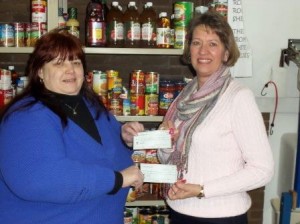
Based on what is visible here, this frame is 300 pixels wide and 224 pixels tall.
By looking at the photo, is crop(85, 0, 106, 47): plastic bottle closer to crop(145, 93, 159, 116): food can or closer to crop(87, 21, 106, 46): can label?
crop(87, 21, 106, 46): can label

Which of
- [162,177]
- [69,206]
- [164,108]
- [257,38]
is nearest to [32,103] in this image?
[69,206]

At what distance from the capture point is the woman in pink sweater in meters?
1.59

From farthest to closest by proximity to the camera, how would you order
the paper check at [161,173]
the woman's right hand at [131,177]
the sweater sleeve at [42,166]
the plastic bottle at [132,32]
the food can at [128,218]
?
the food can at [128,218]
the plastic bottle at [132,32]
the paper check at [161,173]
the woman's right hand at [131,177]
the sweater sleeve at [42,166]

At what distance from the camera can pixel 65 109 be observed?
159 centimetres

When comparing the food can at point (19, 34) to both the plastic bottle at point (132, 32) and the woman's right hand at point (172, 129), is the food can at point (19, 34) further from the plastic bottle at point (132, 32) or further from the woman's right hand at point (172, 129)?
the woman's right hand at point (172, 129)

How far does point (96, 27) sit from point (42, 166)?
109cm

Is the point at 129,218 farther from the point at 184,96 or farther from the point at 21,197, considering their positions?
the point at 21,197

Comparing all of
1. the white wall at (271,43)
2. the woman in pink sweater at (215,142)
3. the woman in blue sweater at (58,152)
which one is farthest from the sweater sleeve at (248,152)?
the white wall at (271,43)

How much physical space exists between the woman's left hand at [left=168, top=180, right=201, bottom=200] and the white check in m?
0.18

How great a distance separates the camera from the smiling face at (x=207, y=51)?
176cm

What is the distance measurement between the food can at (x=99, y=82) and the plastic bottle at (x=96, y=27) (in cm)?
17

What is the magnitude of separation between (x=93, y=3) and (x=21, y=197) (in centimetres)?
130

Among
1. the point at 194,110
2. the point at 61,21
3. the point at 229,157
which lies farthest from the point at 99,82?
the point at 229,157

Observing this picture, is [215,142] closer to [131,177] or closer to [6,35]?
[131,177]
